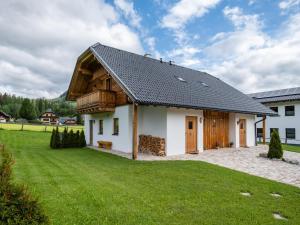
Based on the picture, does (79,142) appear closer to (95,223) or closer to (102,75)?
(102,75)

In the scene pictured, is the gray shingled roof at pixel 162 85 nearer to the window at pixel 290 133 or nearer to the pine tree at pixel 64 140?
the pine tree at pixel 64 140

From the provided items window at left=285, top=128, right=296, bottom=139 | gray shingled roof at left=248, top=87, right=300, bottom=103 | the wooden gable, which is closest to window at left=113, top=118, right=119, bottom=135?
the wooden gable

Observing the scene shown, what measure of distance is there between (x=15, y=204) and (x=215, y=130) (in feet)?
46.1

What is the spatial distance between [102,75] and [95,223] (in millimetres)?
12831

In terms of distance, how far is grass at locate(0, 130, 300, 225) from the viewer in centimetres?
429

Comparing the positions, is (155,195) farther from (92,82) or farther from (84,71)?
(92,82)

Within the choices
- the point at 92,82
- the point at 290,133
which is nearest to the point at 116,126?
the point at 92,82

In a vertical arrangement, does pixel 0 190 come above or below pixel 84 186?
above

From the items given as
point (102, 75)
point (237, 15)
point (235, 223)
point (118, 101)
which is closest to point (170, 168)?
point (235, 223)

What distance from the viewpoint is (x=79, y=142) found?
16.5 metres

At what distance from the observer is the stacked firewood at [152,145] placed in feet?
38.8

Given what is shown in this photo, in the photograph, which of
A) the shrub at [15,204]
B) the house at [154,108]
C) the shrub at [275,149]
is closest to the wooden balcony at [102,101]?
the house at [154,108]

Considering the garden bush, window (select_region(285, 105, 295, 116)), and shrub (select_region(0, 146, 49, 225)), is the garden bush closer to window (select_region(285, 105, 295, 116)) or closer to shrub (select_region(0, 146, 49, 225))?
shrub (select_region(0, 146, 49, 225))

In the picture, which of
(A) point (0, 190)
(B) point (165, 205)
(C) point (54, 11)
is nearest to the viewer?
(A) point (0, 190)
